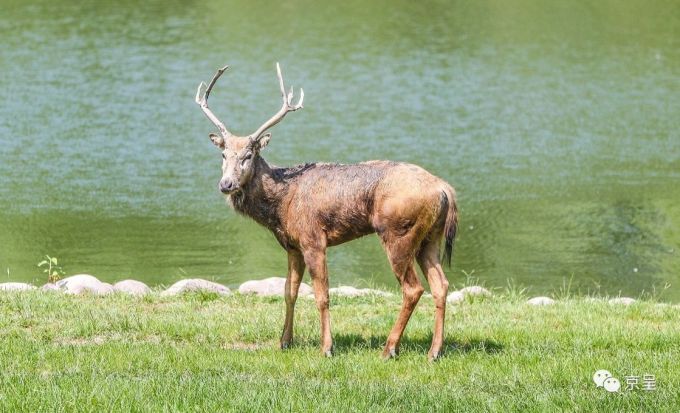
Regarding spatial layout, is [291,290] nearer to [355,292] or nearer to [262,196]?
[262,196]

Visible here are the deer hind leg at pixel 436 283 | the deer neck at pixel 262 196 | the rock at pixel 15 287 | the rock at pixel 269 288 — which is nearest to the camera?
the deer hind leg at pixel 436 283

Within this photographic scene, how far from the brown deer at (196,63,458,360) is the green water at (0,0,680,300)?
6.78 metres

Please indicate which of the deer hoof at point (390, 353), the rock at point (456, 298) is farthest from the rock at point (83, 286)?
the deer hoof at point (390, 353)

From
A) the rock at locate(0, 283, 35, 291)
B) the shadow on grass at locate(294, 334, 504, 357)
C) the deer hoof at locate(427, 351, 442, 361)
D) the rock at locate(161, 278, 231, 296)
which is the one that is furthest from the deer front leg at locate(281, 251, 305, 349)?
the rock at locate(0, 283, 35, 291)

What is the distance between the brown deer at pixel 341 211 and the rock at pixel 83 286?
3667mm

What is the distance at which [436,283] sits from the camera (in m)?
10.2

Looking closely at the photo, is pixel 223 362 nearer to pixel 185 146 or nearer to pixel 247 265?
pixel 247 265

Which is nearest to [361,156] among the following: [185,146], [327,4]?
[185,146]

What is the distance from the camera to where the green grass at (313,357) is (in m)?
8.08

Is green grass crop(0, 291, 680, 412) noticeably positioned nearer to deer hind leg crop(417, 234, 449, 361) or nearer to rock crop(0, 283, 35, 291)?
deer hind leg crop(417, 234, 449, 361)

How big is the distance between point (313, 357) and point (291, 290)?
3.22ft

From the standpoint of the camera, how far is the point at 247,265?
59.5ft

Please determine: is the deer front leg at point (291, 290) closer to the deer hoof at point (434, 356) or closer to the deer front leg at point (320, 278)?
the deer front leg at point (320, 278)

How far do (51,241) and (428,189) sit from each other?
1114 centimetres
